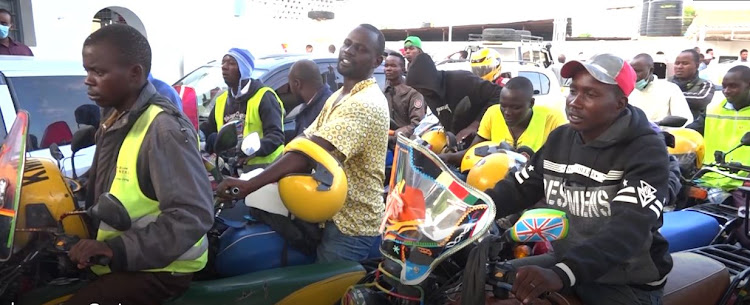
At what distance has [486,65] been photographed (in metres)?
7.18

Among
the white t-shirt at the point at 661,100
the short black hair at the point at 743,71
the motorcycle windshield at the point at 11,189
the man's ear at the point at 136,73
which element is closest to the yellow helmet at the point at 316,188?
the man's ear at the point at 136,73

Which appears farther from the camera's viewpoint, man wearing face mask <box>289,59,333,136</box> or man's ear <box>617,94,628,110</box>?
man wearing face mask <box>289,59,333,136</box>

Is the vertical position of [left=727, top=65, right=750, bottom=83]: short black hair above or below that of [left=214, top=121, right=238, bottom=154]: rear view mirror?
above

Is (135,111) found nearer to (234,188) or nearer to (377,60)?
(234,188)

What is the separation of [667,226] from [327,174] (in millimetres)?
2226

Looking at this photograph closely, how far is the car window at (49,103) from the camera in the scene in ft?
14.6

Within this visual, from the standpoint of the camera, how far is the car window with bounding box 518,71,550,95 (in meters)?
11.2

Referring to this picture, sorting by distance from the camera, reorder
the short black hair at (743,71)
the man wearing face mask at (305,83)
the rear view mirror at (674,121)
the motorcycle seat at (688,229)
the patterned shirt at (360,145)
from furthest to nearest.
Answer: the man wearing face mask at (305,83) < the short black hair at (743,71) < the rear view mirror at (674,121) < the motorcycle seat at (688,229) < the patterned shirt at (360,145)

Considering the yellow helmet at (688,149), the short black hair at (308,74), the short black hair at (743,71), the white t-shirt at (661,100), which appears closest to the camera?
the yellow helmet at (688,149)

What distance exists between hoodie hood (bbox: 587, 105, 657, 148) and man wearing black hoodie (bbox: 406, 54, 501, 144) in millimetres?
2819

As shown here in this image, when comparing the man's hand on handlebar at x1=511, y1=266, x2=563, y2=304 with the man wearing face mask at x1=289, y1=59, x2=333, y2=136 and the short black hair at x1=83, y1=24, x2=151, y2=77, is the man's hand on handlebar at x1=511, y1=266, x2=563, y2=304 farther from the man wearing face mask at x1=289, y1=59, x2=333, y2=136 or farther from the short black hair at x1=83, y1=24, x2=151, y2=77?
the man wearing face mask at x1=289, y1=59, x2=333, y2=136

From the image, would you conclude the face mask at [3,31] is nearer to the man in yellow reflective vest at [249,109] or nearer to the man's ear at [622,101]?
the man in yellow reflective vest at [249,109]

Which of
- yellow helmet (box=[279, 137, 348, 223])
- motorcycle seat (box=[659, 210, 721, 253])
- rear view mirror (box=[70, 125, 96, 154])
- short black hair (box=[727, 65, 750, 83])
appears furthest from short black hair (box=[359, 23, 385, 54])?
short black hair (box=[727, 65, 750, 83])

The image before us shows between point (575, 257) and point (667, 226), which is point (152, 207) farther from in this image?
point (667, 226)
